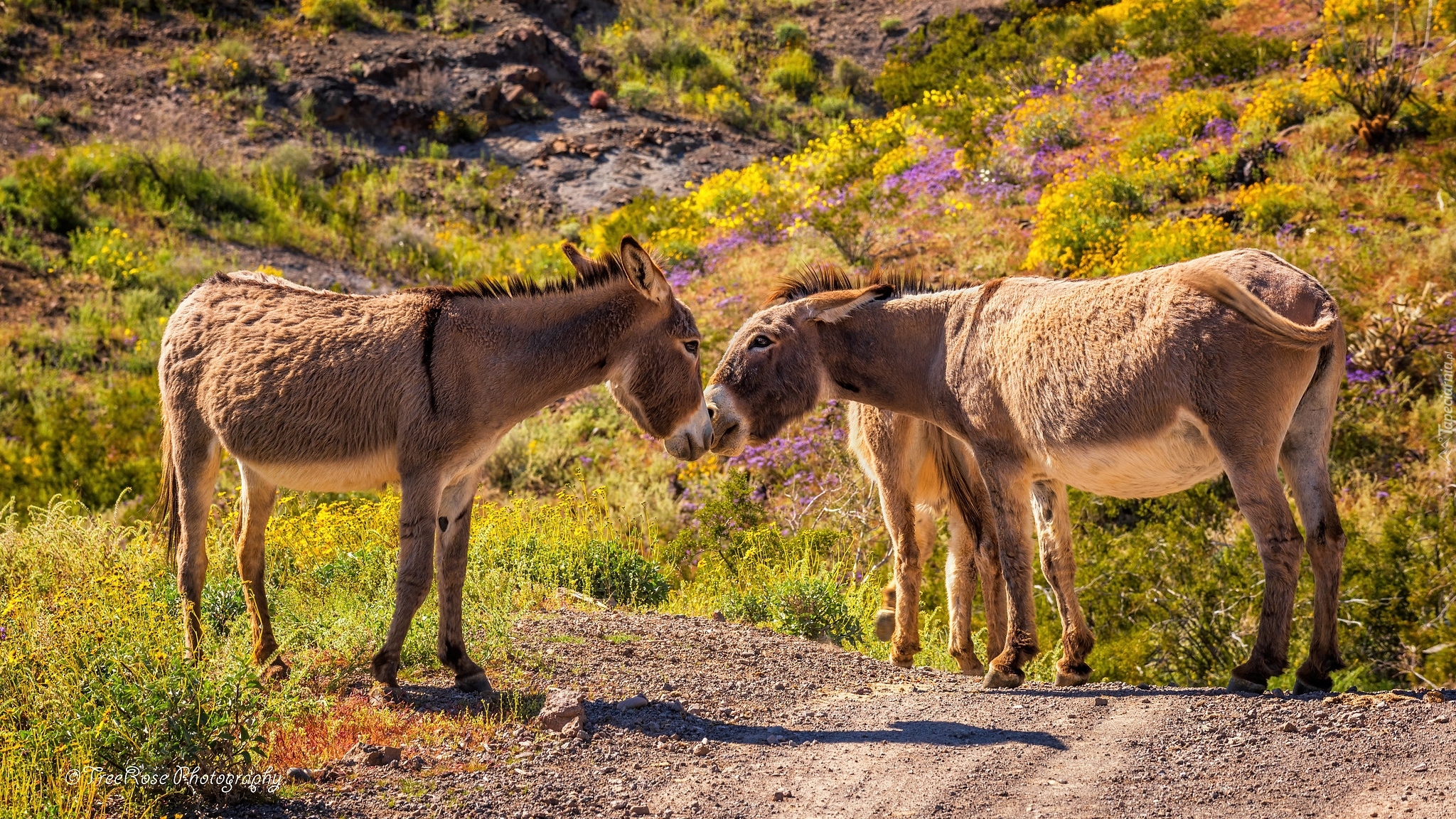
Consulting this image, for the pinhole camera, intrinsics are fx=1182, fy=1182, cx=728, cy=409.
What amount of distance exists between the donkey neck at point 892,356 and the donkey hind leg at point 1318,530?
1693 mm

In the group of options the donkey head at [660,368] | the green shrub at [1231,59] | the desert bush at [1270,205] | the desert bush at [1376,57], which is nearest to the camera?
the donkey head at [660,368]

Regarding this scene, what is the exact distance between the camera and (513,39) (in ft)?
91.6

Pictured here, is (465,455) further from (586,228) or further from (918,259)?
(586,228)

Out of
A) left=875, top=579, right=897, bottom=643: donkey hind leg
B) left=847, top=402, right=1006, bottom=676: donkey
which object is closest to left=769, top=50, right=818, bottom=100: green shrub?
left=875, top=579, right=897, bottom=643: donkey hind leg

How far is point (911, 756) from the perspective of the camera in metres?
4.87

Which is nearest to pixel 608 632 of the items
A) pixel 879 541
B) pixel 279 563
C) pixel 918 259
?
pixel 279 563

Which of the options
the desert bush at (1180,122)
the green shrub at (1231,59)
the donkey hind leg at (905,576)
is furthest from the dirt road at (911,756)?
the green shrub at (1231,59)

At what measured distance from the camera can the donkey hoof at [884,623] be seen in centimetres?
791

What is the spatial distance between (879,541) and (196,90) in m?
20.2

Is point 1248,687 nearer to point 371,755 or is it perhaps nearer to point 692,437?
point 692,437

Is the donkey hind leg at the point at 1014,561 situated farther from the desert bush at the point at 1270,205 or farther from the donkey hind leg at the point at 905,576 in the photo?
the desert bush at the point at 1270,205

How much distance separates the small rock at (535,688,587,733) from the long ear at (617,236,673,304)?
2016 millimetres

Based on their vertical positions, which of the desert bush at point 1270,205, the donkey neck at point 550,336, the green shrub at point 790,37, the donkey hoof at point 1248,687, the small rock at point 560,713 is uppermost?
the green shrub at point 790,37

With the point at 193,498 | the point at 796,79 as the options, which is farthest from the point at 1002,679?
the point at 796,79
